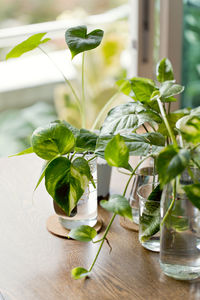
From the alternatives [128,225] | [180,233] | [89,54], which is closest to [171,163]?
[180,233]

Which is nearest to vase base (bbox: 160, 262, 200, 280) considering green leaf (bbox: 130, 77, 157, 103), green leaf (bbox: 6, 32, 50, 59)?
green leaf (bbox: 130, 77, 157, 103)

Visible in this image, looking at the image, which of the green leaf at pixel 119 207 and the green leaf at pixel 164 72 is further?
the green leaf at pixel 164 72

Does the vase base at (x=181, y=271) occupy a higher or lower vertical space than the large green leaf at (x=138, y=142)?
lower

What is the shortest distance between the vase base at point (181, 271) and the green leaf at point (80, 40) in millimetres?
441

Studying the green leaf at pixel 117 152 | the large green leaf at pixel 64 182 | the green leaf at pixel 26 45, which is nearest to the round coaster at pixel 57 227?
the large green leaf at pixel 64 182

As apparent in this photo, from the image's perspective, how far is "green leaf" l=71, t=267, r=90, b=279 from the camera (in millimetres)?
891

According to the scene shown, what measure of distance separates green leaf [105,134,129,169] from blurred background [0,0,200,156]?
163cm

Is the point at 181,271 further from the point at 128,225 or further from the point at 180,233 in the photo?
the point at 128,225

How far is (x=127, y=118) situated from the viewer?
38.7 inches

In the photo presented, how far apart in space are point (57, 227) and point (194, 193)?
0.40 meters

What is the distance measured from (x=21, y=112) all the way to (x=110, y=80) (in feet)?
1.67

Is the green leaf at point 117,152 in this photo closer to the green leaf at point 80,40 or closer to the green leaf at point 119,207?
the green leaf at point 119,207

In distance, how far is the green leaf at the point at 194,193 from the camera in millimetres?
786

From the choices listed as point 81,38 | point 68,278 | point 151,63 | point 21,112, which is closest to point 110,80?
point 151,63
